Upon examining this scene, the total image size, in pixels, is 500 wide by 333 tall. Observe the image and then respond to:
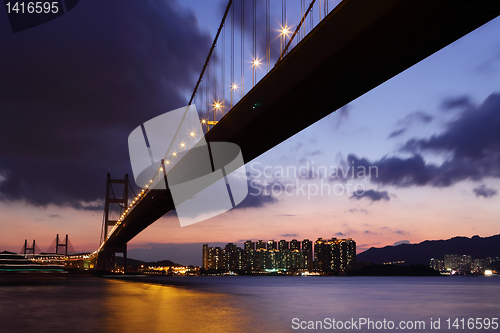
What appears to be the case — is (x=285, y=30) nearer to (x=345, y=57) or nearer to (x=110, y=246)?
(x=345, y=57)

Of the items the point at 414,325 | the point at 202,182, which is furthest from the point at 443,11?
the point at 202,182

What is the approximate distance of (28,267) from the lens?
6694 cm

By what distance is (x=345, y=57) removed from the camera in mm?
10781

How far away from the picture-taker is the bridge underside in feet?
28.8

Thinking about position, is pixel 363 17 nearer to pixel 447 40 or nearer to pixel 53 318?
pixel 447 40

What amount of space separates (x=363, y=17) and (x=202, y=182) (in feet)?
61.3

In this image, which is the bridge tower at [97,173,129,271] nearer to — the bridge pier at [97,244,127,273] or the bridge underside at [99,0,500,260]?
the bridge pier at [97,244,127,273]

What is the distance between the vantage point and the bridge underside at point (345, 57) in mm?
8773

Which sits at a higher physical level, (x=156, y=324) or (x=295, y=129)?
(x=295, y=129)

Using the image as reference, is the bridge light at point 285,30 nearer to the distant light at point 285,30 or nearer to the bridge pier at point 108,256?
the distant light at point 285,30

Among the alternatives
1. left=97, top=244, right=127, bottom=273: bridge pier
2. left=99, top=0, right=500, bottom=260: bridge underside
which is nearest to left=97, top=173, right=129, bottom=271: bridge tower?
left=97, top=244, right=127, bottom=273: bridge pier

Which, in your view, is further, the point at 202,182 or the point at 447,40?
the point at 202,182

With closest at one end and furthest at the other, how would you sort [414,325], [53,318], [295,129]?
[53,318]
[414,325]
[295,129]

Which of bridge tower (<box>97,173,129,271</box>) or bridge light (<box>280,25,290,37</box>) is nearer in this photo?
bridge light (<box>280,25,290,37</box>)
